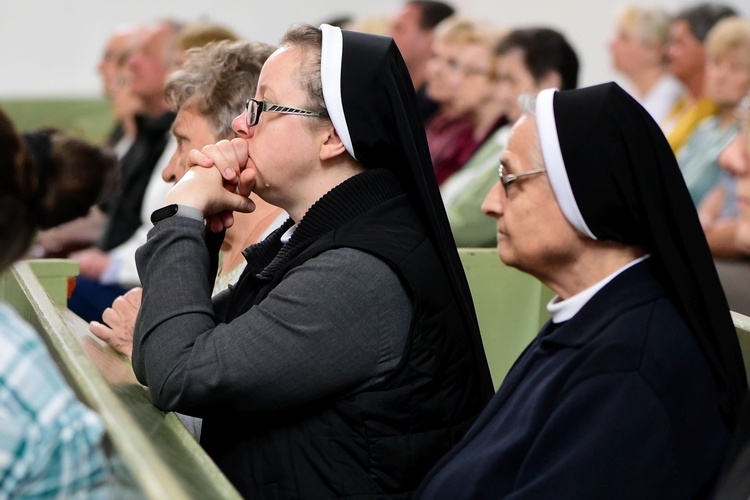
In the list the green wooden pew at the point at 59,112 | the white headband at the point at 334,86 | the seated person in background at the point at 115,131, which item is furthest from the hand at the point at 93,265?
the green wooden pew at the point at 59,112

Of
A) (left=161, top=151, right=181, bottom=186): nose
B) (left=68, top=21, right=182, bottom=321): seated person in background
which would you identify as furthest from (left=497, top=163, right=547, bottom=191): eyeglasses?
(left=68, top=21, right=182, bottom=321): seated person in background

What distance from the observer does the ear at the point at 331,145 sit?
94.4 inches

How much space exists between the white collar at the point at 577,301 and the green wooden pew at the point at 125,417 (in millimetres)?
770

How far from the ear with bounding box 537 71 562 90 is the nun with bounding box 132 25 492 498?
132 inches

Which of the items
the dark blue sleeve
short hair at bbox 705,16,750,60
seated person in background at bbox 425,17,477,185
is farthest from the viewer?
seated person in background at bbox 425,17,477,185

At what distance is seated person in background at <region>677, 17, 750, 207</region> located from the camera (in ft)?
17.7

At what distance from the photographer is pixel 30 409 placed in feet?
5.20

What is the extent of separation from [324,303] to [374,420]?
27 centimetres

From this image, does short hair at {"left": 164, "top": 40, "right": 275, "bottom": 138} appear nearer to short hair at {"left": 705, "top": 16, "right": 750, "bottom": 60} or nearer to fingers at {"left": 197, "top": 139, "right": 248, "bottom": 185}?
fingers at {"left": 197, "top": 139, "right": 248, "bottom": 185}

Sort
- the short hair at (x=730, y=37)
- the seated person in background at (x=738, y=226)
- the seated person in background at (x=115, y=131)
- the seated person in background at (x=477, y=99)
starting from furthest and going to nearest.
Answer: the seated person in background at (x=115, y=131)
the seated person in background at (x=477, y=99)
the short hair at (x=730, y=37)
the seated person in background at (x=738, y=226)

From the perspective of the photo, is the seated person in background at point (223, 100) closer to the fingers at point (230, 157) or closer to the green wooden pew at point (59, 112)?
the fingers at point (230, 157)

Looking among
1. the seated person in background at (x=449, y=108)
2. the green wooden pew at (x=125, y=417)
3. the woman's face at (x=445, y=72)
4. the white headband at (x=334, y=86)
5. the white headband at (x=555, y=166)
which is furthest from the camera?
the woman's face at (x=445, y=72)

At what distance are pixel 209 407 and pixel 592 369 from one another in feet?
2.46

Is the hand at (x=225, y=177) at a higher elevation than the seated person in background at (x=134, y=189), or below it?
higher
